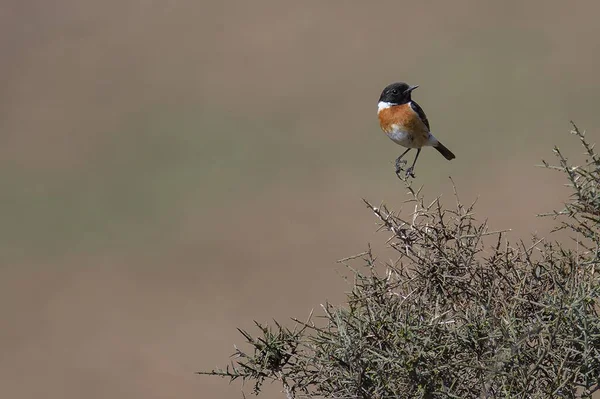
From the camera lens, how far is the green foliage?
2.03 m

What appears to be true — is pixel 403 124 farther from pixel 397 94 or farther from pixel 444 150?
pixel 444 150

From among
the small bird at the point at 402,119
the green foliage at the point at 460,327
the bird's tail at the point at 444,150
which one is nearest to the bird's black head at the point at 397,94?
the small bird at the point at 402,119

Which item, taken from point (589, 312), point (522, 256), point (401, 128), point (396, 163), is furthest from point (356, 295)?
point (401, 128)

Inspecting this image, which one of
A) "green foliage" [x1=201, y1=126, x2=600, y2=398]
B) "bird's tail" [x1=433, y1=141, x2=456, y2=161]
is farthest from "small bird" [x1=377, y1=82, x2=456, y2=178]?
"green foliage" [x1=201, y1=126, x2=600, y2=398]

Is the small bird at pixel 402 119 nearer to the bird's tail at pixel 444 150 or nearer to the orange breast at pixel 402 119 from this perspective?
the orange breast at pixel 402 119

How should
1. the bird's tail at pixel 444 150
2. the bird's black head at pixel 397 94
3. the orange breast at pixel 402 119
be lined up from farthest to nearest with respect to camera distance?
the bird's tail at pixel 444 150
the bird's black head at pixel 397 94
the orange breast at pixel 402 119

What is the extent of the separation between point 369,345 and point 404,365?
0.13 metres

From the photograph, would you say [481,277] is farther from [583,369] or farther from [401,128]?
[401,128]

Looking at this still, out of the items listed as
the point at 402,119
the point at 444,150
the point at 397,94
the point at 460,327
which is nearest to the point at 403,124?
the point at 402,119

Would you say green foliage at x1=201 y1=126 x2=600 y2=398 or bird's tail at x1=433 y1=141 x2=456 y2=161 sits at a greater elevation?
bird's tail at x1=433 y1=141 x2=456 y2=161

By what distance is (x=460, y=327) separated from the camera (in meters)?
2.14

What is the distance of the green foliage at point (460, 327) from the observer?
6.66 feet

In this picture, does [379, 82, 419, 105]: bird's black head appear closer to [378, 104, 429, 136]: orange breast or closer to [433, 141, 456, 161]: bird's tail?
[378, 104, 429, 136]: orange breast

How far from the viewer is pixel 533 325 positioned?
210cm
